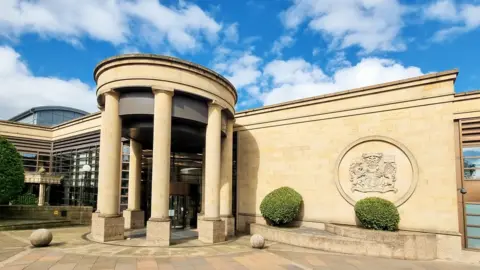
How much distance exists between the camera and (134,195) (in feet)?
66.9

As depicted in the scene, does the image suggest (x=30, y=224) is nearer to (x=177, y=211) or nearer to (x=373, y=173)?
(x=177, y=211)

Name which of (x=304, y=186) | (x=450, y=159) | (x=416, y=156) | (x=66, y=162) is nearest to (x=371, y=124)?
(x=416, y=156)

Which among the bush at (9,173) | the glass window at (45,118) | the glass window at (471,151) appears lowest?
the bush at (9,173)

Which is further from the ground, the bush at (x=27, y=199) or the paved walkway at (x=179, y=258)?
the bush at (x=27, y=199)

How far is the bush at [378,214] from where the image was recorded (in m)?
14.9

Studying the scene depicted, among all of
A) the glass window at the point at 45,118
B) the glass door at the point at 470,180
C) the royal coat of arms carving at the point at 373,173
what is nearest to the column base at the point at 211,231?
the royal coat of arms carving at the point at 373,173

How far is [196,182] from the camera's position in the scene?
22031 millimetres

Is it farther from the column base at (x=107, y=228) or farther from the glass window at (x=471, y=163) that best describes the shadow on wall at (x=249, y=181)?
the glass window at (x=471, y=163)

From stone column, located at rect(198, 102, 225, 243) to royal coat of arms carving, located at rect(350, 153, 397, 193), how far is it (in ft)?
23.4

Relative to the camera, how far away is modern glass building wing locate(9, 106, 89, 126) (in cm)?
4575

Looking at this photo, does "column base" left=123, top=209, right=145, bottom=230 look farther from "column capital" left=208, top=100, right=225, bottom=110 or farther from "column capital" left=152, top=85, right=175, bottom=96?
"column capital" left=152, top=85, right=175, bottom=96

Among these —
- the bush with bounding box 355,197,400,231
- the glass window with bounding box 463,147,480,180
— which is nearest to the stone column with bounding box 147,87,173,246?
the bush with bounding box 355,197,400,231

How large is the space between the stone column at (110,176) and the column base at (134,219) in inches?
155

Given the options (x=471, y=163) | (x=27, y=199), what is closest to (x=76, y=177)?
(x=27, y=199)
